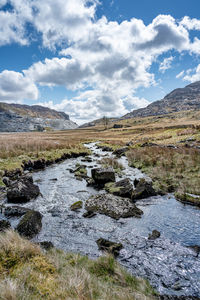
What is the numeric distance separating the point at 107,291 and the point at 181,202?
Answer: 9.78m

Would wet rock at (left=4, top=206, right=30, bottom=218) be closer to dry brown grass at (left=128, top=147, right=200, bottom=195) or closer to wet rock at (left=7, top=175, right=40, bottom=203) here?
wet rock at (left=7, top=175, right=40, bottom=203)

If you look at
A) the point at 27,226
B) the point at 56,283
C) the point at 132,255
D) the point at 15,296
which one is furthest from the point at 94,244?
the point at 15,296

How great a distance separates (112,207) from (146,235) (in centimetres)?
296

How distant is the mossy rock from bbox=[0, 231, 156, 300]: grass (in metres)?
7.89

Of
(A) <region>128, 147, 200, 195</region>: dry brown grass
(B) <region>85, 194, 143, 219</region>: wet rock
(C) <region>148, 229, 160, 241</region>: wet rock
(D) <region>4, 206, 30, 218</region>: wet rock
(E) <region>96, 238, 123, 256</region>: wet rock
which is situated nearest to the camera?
(E) <region>96, 238, 123, 256</region>: wet rock

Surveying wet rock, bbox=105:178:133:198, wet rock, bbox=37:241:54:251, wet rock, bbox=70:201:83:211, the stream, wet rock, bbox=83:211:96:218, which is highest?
wet rock, bbox=105:178:133:198

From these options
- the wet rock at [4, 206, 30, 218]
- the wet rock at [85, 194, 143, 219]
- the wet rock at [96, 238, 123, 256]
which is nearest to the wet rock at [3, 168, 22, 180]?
the wet rock at [4, 206, 30, 218]

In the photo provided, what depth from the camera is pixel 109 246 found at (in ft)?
24.1

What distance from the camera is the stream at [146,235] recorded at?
588cm

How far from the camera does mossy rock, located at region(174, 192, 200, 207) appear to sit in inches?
446

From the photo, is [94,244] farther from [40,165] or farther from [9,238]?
[40,165]

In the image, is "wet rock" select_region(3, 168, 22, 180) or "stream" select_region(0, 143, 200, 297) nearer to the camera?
"stream" select_region(0, 143, 200, 297)

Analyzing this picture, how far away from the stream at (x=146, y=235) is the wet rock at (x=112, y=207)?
36cm

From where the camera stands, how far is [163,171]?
18672mm
